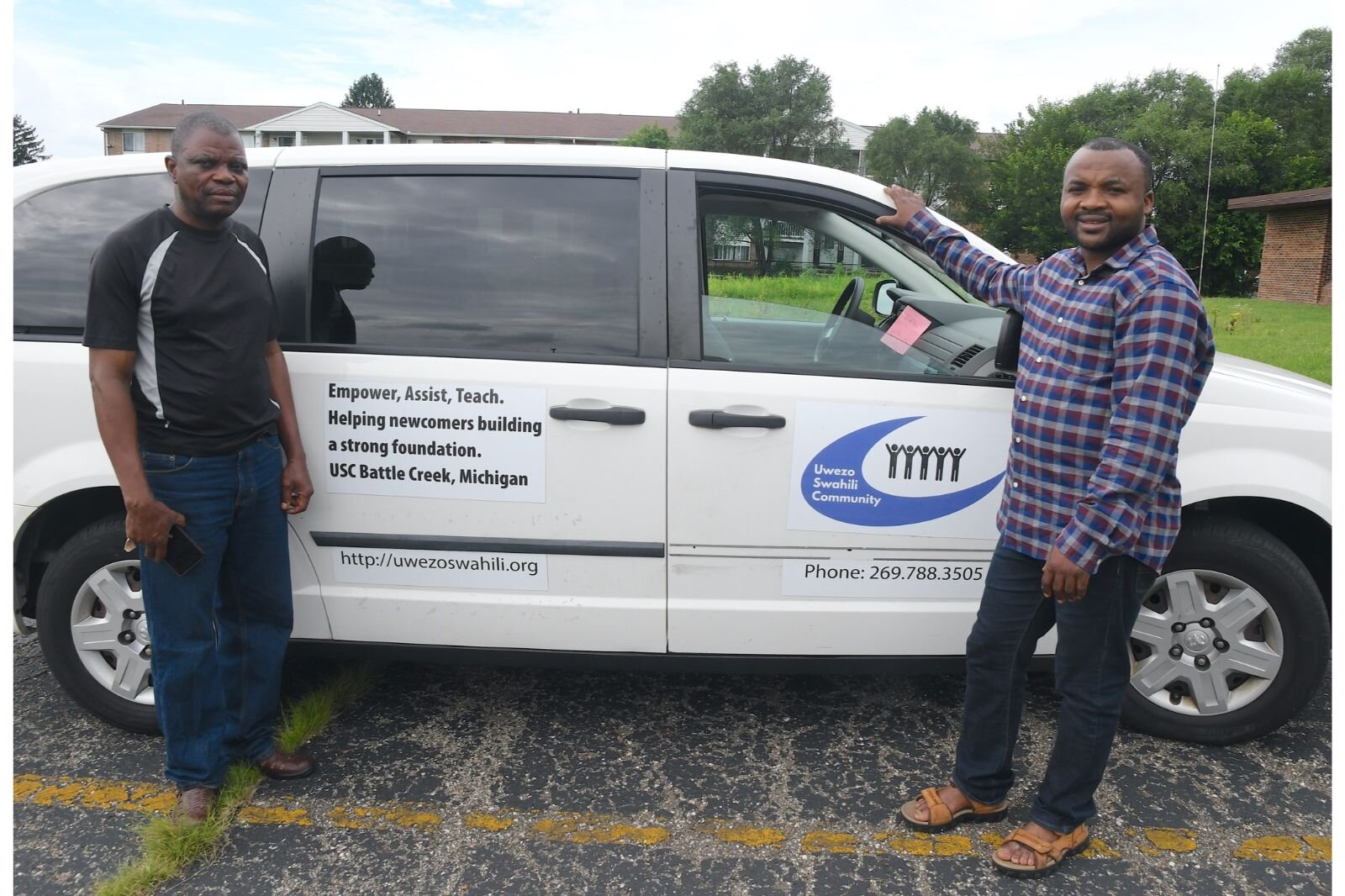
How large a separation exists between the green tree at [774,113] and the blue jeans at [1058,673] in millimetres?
68241

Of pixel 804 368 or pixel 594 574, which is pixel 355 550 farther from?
pixel 804 368

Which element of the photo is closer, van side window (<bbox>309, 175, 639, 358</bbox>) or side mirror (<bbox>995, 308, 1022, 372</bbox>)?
side mirror (<bbox>995, 308, 1022, 372</bbox>)

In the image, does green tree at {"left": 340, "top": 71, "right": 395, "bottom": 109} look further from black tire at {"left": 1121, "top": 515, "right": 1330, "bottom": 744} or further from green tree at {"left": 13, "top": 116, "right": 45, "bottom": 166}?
black tire at {"left": 1121, "top": 515, "right": 1330, "bottom": 744}

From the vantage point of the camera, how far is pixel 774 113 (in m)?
67.7

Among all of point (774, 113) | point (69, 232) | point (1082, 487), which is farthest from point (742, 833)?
point (774, 113)

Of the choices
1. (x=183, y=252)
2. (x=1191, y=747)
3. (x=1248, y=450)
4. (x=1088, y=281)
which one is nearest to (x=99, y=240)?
(x=183, y=252)

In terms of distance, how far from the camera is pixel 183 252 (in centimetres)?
236

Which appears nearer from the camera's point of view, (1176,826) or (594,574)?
(1176,826)

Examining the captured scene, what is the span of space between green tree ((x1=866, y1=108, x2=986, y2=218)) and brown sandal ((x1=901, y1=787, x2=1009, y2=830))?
60705 mm

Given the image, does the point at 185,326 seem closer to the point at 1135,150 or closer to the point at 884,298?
the point at 884,298

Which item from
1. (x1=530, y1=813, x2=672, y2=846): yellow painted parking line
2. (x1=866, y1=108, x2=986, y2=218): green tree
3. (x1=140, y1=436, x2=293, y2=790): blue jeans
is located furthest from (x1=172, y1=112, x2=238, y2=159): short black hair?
(x1=866, y1=108, x2=986, y2=218): green tree

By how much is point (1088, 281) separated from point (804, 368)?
796 mm

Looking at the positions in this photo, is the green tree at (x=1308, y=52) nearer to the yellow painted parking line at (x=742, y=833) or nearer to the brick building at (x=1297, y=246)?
the brick building at (x=1297, y=246)

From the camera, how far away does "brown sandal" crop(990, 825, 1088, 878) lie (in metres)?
2.42
